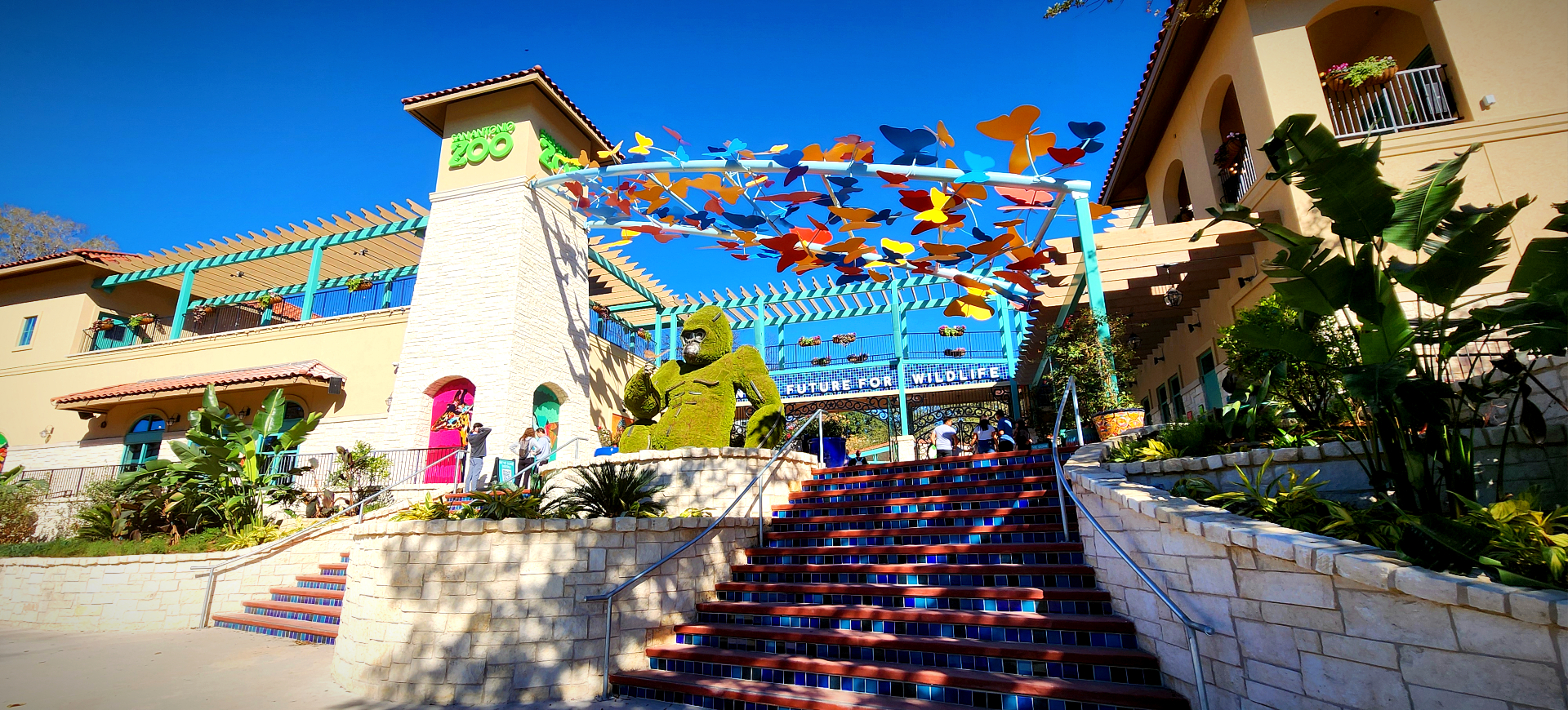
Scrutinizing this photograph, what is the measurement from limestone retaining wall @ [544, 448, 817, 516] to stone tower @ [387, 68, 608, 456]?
6.68 meters

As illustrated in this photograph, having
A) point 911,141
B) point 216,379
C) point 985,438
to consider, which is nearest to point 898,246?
point 911,141

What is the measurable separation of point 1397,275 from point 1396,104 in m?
8.07

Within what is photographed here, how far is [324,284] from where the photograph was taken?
1964cm

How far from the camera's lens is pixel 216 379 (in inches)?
685

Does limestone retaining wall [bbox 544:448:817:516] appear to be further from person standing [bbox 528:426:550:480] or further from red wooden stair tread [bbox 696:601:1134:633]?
person standing [bbox 528:426:550:480]

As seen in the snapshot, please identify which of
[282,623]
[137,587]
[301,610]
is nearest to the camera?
[282,623]

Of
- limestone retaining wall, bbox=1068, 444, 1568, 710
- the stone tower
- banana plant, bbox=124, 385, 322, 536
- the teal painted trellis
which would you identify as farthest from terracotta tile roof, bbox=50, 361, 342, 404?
limestone retaining wall, bbox=1068, 444, 1568, 710

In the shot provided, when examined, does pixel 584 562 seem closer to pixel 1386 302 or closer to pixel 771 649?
pixel 771 649

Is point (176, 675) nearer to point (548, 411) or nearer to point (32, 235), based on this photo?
point (548, 411)

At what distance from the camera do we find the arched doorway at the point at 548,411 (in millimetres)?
16000

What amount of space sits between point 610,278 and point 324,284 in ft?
27.5

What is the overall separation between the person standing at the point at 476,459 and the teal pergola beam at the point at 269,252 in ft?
23.5

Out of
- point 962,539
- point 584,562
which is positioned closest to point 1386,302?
point 962,539

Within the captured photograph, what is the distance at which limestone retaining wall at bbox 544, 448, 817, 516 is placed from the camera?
858 centimetres
